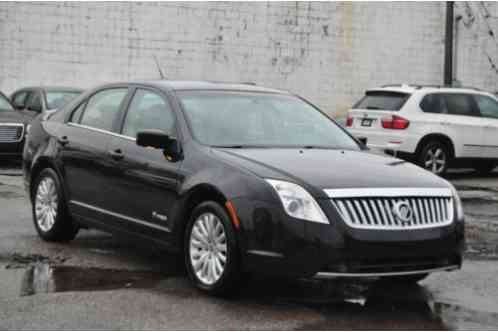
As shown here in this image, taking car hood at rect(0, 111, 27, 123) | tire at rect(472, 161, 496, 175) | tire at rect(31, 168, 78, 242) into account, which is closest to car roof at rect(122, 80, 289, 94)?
tire at rect(31, 168, 78, 242)

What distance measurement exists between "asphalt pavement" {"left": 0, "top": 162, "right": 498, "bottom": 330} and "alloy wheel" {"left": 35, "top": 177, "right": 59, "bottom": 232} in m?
0.18

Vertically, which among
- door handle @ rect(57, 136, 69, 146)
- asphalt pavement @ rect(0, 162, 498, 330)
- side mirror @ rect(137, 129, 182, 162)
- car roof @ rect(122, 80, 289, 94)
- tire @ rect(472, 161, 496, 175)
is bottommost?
tire @ rect(472, 161, 496, 175)

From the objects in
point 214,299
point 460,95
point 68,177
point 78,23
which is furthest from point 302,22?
point 214,299

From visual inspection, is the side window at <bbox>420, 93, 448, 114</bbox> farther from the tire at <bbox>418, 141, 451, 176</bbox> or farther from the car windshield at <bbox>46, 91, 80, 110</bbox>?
the car windshield at <bbox>46, 91, 80, 110</bbox>

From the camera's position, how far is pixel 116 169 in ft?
25.0

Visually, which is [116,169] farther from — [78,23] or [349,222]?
[78,23]

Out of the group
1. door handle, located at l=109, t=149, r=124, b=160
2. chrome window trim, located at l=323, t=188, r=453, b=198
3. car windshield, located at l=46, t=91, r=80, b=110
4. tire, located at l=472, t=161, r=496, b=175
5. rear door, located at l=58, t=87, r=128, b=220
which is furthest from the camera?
car windshield, located at l=46, t=91, r=80, b=110

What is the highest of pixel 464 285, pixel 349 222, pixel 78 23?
pixel 78 23

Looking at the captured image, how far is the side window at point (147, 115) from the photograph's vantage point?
24.5ft

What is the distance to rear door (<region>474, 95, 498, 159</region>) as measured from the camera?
16875 mm

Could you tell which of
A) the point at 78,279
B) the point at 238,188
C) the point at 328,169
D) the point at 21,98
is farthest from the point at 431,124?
the point at 238,188

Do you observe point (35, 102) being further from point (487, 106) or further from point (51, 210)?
point (51, 210)

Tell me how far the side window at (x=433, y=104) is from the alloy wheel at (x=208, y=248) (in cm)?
1018

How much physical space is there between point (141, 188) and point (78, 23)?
1705 cm
